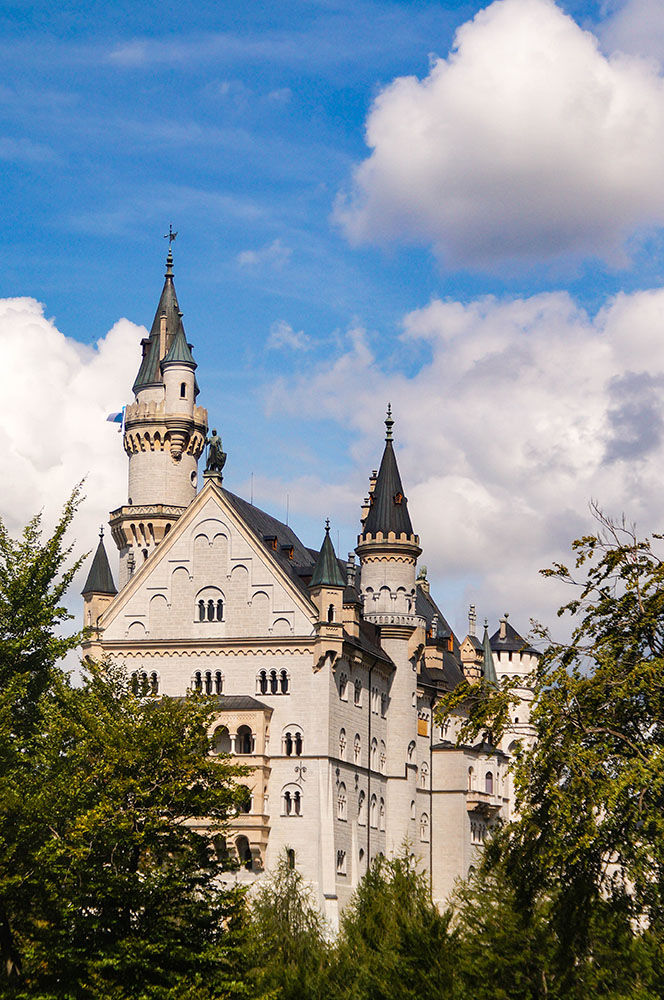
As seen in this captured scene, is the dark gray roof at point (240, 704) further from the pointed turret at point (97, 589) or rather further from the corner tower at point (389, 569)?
the corner tower at point (389, 569)

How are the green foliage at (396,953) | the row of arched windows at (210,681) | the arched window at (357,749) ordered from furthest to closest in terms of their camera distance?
the arched window at (357,749), the row of arched windows at (210,681), the green foliage at (396,953)

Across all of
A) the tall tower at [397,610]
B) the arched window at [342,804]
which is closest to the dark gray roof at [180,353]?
the tall tower at [397,610]

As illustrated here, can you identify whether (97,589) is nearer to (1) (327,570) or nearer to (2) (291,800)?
(1) (327,570)

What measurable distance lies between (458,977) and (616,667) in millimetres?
17878

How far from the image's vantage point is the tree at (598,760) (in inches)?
1481

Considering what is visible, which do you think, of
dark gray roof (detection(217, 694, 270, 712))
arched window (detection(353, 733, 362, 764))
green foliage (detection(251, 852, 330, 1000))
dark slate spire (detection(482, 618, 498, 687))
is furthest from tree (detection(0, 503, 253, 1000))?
dark slate spire (detection(482, 618, 498, 687))

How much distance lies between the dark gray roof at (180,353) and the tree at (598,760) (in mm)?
63463

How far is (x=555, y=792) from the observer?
3784 centimetres

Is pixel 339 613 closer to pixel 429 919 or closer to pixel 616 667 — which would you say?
pixel 429 919

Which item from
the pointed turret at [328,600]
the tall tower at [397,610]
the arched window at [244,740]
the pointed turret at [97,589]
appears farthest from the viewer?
the tall tower at [397,610]

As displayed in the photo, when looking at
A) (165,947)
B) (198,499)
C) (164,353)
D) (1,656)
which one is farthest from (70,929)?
(164,353)

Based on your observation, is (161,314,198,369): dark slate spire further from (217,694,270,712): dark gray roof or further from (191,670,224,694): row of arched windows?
(217,694,270,712): dark gray roof

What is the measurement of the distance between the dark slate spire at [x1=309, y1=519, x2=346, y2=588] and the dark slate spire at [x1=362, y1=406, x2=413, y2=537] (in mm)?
10606

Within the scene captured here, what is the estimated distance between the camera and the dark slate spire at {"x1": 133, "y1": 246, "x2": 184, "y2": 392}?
104m
